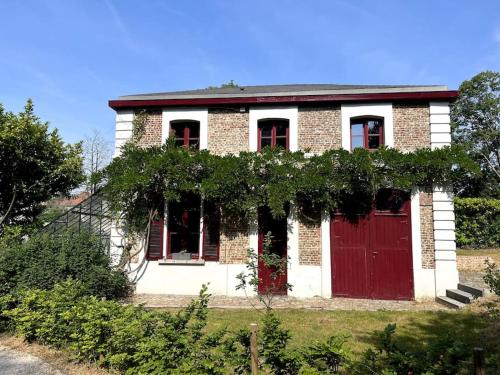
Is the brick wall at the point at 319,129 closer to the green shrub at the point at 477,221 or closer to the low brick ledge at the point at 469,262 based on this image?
the low brick ledge at the point at 469,262

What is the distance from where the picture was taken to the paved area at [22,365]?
15.5ft

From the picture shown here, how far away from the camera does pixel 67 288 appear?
5.95 meters

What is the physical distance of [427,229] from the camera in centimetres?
1010

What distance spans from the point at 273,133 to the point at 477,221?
1242cm

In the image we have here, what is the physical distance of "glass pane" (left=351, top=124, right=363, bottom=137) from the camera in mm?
10867

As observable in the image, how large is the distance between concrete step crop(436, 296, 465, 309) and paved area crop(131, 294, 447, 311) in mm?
162

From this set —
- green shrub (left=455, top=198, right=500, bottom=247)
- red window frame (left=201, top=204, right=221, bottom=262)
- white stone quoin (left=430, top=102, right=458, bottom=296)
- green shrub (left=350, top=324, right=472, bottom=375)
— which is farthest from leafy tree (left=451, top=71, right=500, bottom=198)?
green shrub (left=350, top=324, right=472, bottom=375)

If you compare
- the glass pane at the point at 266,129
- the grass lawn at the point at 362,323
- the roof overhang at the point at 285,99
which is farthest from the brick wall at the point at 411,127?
the grass lawn at the point at 362,323

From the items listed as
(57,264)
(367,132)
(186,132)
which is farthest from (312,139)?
(57,264)

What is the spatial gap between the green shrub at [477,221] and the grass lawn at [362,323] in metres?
10.5

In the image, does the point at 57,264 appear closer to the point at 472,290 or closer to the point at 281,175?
the point at 281,175

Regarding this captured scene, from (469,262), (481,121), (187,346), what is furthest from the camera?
(481,121)

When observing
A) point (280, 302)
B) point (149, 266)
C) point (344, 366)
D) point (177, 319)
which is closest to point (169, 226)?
point (149, 266)

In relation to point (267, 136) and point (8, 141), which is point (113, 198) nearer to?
point (8, 141)
